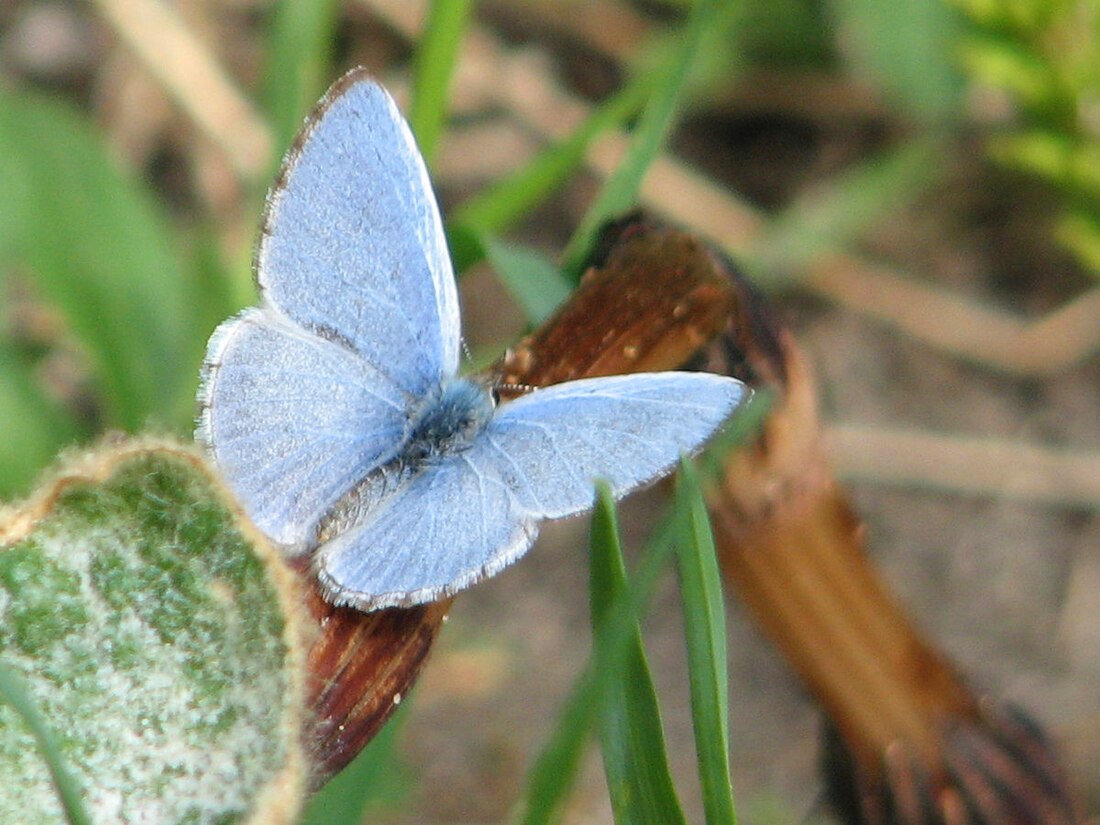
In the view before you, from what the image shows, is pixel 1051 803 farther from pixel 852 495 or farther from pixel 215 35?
pixel 215 35

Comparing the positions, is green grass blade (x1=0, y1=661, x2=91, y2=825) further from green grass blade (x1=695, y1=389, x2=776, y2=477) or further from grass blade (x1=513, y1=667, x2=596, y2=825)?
green grass blade (x1=695, y1=389, x2=776, y2=477)

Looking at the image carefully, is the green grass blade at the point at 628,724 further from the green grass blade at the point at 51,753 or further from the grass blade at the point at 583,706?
the green grass blade at the point at 51,753

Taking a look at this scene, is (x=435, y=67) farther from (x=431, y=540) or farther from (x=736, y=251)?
(x=736, y=251)

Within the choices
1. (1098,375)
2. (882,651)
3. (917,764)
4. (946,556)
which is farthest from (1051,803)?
(1098,375)

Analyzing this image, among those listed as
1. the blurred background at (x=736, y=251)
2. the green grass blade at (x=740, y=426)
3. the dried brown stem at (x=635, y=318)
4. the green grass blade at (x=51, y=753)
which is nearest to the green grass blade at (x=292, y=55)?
the blurred background at (x=736, y=251)

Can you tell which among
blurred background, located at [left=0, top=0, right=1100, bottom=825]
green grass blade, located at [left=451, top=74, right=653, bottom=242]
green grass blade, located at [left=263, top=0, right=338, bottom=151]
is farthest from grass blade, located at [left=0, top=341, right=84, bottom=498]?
green grass blade, located at [left=451, top=74, right=653, bottom=242]

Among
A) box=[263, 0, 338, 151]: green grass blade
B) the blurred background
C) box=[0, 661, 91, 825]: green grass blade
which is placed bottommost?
the blurred background

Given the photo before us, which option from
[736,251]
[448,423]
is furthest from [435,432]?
[736,251]

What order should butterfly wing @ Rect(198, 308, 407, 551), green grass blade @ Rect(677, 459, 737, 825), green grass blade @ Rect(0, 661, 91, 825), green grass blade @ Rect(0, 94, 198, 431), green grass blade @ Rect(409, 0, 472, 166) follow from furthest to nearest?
green grass blade @ Rect(0, 94, 198, 431), green grass blade @ Rect(409, 0, 472, 166), butterfly wing @ Rect(198, 308, 407, 551), green grass blade @ Rect(677, 459, 737, 825), green grass blade @ Rect(0, 661, 91, 825)
